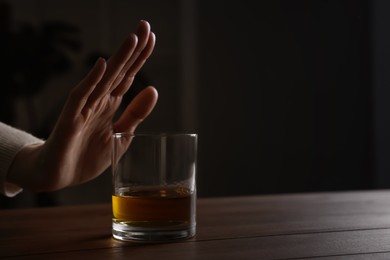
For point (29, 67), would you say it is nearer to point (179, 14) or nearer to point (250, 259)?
point (179, 14)

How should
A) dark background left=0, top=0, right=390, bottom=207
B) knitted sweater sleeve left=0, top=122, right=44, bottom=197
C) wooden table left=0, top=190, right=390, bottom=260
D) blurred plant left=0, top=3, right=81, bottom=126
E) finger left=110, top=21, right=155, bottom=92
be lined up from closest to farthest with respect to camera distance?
wooden table left=0, top=190, right=390, bottom=260, finger left=110, top=21, right=155, bottom=92, knitted sweater sleeve left=0, top=122, right=44, bottom=197, blurred plant left=0, top=3, right=81, bottom=126, dark background left=0, top=0, right=390, bottom=207

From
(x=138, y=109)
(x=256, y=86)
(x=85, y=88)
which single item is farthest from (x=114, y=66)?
(x=256, y=86)

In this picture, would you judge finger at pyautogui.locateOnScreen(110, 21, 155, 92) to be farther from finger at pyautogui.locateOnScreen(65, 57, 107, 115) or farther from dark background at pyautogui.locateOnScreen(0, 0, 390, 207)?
dark background at pyautogui.locateOnScreen(0, 0, 390, 207)

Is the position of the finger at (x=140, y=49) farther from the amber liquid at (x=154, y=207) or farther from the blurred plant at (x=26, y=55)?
the blurred plant at (x=26, y=55)

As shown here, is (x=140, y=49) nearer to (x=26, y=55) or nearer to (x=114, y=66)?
(x=114, y=66)

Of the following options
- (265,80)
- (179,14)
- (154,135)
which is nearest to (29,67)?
(179,14)

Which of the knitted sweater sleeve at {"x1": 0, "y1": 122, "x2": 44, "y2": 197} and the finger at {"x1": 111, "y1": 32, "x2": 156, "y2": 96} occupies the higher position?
the finger at {"x1": 111, "y1": 32, "x2": 156, "y2": 96}

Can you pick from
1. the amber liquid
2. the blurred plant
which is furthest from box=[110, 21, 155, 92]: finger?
the blurred plant
